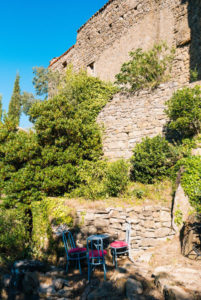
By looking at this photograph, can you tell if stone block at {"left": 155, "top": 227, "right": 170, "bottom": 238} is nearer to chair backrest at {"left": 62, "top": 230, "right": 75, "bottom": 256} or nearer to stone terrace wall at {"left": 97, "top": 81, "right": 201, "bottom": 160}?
chair backrest at {"left": 62, "top": 230, "right": 75, "bottom": 256}

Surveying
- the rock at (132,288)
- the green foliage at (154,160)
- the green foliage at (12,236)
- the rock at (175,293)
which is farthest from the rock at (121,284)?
the green foliage at (12,236)

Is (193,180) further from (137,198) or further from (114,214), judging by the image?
(114,214)

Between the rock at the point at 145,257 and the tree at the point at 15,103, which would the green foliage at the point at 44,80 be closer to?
the tree at the point at 15,103

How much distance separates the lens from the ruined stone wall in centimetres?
946

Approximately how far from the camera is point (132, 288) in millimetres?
3340

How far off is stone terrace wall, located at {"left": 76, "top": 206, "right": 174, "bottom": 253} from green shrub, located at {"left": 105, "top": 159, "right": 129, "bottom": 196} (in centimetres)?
99

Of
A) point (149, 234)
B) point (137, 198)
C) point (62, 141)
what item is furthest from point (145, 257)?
point (62, 141)

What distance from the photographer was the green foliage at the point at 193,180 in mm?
5039

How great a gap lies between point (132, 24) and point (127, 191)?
33.0 feet

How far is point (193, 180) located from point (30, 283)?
4.46 meters

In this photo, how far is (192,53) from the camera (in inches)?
357

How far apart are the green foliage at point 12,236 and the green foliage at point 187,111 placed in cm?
615

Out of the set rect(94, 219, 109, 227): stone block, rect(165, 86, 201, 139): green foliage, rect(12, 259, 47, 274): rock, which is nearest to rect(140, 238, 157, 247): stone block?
rect(94, 219, 109, 227): stone block

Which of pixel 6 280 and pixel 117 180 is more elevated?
pixel 117 180
